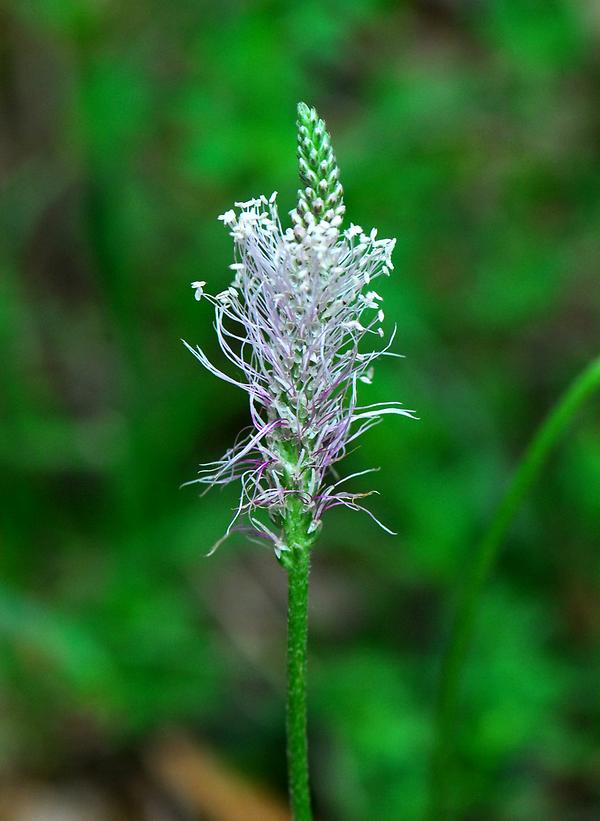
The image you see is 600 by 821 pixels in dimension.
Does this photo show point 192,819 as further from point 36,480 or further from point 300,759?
point 300,759

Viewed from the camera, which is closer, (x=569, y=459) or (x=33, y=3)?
(x=569, y=459)

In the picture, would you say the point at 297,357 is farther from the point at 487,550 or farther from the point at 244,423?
the point at 244,423

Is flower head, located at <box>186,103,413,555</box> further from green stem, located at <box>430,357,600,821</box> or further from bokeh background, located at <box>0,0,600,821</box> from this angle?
bokeh background, located at <box>0,0,600,821</box>

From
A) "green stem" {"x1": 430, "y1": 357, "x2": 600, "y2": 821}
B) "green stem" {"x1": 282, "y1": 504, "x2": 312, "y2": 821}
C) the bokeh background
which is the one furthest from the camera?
the bokeh background

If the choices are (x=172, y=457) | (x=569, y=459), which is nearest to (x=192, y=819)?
(x=172, y=457)

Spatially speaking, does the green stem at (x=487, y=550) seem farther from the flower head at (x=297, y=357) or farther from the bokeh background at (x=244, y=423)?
the bokeh background at (x=244, y=423)

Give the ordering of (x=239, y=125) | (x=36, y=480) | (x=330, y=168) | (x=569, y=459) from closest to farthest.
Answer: (x=330, y=168), (x=239, y=125), (x=569, y=459), (x=36, y=480)

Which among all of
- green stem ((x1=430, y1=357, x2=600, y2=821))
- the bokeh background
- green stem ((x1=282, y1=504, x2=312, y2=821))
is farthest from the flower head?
the bokeh background

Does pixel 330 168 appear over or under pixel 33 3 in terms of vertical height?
under

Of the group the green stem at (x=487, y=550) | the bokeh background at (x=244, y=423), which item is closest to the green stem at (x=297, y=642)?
the green stem at (x=487, y=550)
